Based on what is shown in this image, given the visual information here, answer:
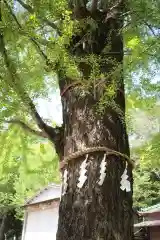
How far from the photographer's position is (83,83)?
2518 millimetres

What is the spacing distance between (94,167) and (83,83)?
0.69m

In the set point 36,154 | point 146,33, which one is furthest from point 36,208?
point 146,33

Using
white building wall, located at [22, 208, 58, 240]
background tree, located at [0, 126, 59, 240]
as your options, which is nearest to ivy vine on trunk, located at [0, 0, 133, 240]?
background tree, located at [0, 126, 59, 240]

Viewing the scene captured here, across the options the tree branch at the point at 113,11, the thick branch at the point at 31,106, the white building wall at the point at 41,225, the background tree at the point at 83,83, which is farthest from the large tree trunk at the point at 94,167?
the white building wall at the point at 41,225

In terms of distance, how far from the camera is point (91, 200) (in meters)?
2.06

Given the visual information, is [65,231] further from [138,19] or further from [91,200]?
[138,19]

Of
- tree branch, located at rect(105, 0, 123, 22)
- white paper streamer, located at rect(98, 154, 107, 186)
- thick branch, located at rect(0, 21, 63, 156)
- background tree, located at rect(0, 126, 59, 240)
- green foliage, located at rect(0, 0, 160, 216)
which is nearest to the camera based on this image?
white paper streamer, located at rect(98, 154, 107, 186)

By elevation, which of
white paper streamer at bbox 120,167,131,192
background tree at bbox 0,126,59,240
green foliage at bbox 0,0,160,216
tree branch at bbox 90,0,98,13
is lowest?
white paper streamer at bbox 120,167,131,192

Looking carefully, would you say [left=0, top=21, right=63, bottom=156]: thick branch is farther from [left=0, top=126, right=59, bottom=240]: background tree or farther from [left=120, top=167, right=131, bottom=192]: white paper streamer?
[left=0, top=126, right=59, bottom=240]: background tree

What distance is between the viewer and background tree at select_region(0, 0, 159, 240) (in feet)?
6.78

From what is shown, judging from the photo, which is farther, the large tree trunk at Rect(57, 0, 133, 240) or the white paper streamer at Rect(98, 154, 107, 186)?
the white paper streamer at Rect(98, 154, 107, 186)

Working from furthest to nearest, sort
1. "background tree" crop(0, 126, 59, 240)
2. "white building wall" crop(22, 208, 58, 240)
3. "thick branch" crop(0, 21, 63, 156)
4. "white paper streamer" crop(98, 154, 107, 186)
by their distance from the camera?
"white building wall" crop(22, 208, 58, 240)
"background tree" crop(0, 126, 59, 240)
"thick branch" crop(0, 21, 63, 156)
"white paper streamer" crop(98, 154, 107, 186)

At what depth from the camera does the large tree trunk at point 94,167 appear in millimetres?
2002

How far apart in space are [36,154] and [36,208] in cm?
701
